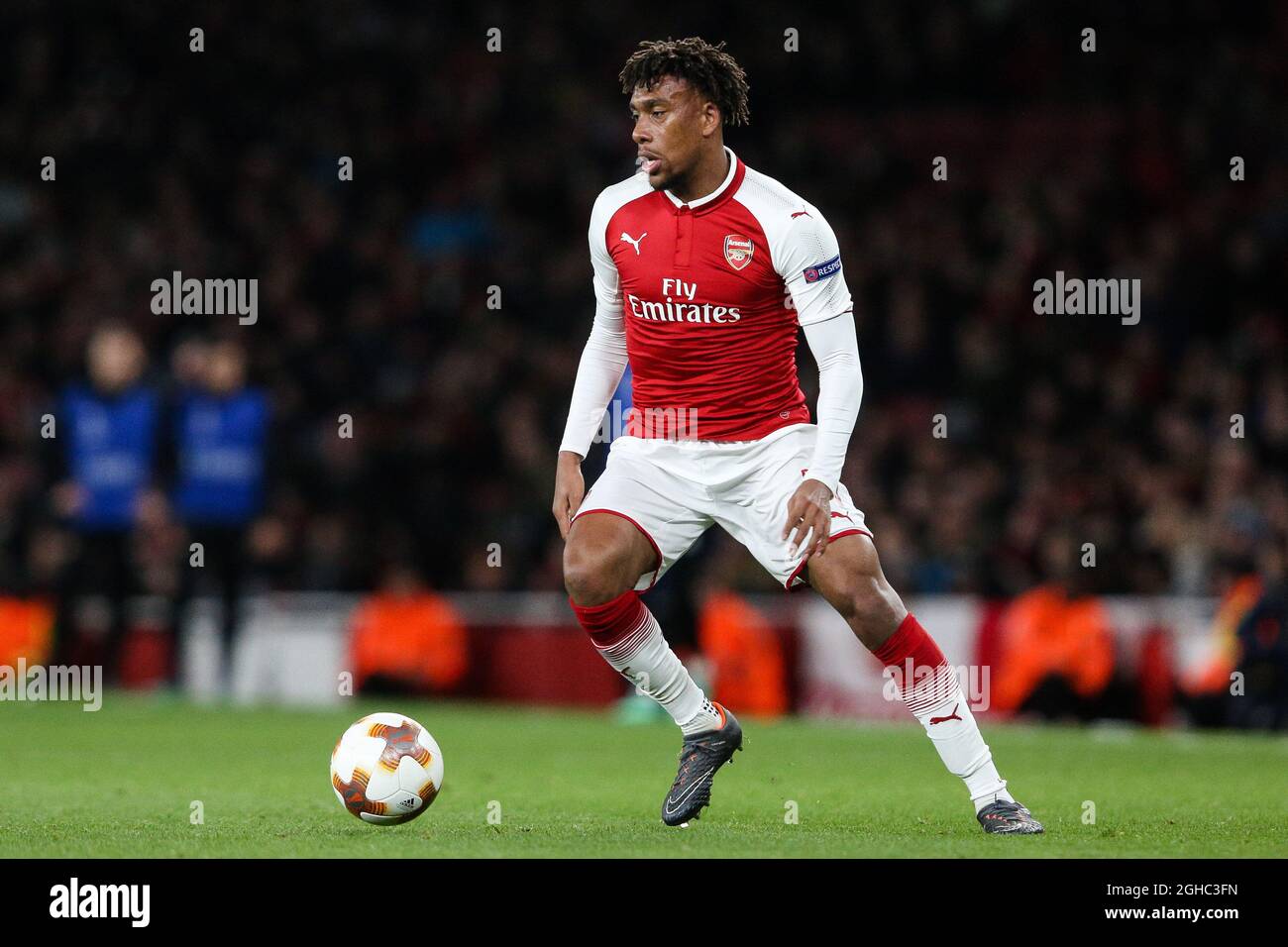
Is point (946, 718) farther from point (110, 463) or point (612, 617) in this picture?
point (110, 463)

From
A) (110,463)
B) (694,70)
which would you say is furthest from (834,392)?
(110,463)

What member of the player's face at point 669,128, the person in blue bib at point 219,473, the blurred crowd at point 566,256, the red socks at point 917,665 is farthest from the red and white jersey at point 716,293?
the person in blue bib at point 219,473

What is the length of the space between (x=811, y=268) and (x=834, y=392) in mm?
387

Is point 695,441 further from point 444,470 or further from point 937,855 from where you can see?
point 444,470

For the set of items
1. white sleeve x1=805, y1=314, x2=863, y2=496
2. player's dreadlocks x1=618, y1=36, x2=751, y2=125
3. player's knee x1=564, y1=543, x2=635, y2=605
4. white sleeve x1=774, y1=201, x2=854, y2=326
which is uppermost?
player's dreadlocks x1=618, y1=36, x2=751, y2=125

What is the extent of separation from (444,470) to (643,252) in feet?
32.0

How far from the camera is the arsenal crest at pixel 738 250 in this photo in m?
6.27

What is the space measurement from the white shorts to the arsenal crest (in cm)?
55

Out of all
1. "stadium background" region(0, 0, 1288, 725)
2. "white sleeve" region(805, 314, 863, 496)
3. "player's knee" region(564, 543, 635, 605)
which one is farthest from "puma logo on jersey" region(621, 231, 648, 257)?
"stadium background" region(0, 0, 1288, 725)

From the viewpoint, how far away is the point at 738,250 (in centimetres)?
627

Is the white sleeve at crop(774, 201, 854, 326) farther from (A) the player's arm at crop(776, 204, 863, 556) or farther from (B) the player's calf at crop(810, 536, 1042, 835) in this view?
(B) the player's calf at crop(810, 536, 1042, 835)

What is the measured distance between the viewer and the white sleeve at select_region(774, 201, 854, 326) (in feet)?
20.2

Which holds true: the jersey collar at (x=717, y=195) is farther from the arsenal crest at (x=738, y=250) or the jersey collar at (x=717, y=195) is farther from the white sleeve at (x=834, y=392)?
the white sleeve at (x=834, y=392)

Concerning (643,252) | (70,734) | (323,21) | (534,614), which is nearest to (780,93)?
(323,21)
